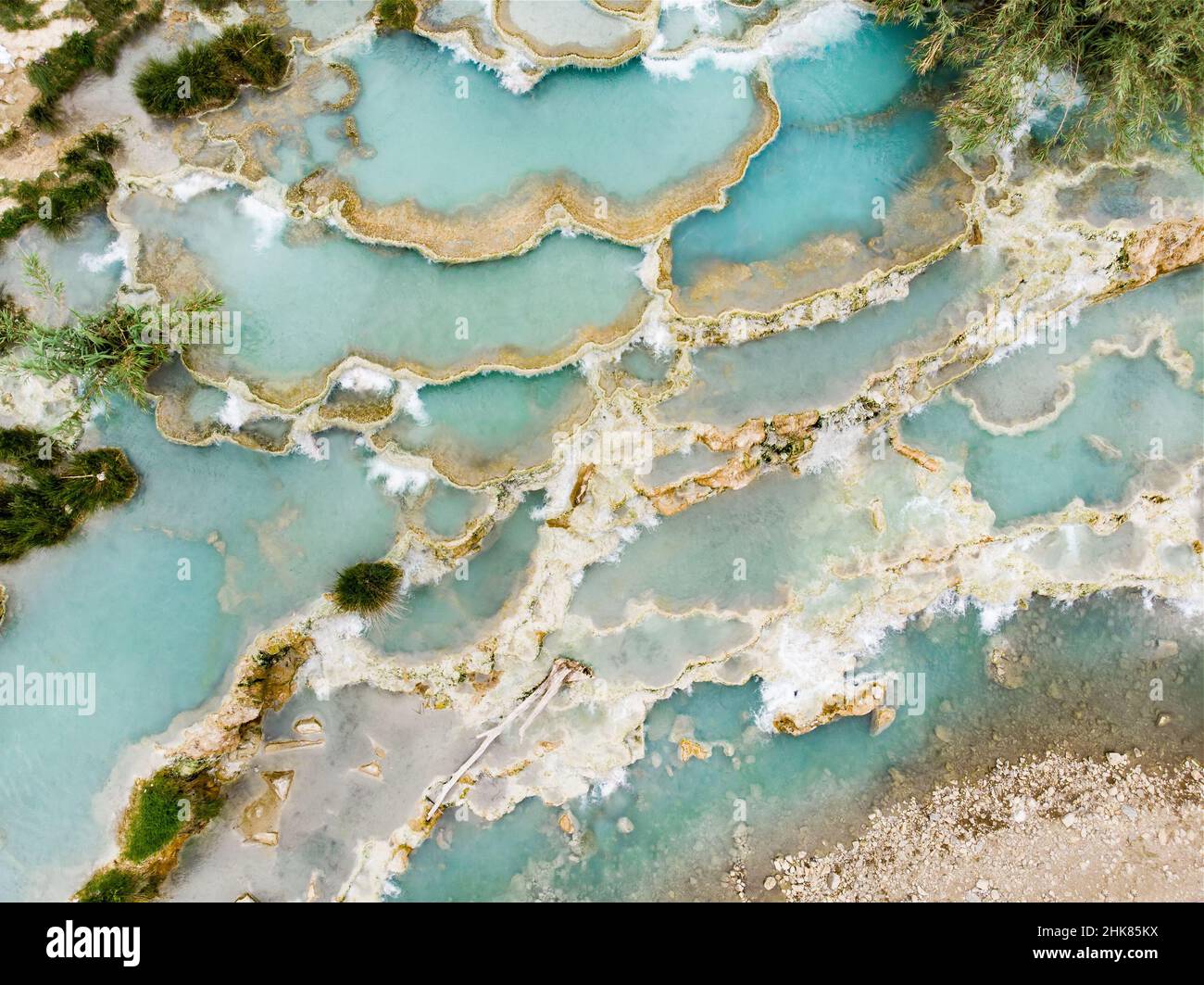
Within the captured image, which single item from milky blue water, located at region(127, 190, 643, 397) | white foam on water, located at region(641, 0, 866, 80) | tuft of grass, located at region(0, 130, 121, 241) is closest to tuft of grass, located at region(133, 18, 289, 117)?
tuft of grass, located at region(0, 130, 121, 241)

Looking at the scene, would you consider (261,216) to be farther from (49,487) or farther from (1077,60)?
(1077,60)

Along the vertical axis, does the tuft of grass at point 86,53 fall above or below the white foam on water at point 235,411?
above

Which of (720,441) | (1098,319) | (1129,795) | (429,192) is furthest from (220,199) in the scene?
(1129,795)

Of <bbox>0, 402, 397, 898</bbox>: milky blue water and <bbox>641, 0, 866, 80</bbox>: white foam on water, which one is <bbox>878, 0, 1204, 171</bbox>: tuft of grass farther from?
<bbox>0, 402, 397, 898</bbox>: milky blue water

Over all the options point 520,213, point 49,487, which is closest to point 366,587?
point 49,487

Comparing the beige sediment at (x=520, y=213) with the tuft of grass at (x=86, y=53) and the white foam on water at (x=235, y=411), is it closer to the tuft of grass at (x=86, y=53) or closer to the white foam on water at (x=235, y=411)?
the white foam on water at (x=235, y=411)

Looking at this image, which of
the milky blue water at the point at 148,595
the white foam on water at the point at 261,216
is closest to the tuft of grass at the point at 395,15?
the white foam on water at the point at 261,216
